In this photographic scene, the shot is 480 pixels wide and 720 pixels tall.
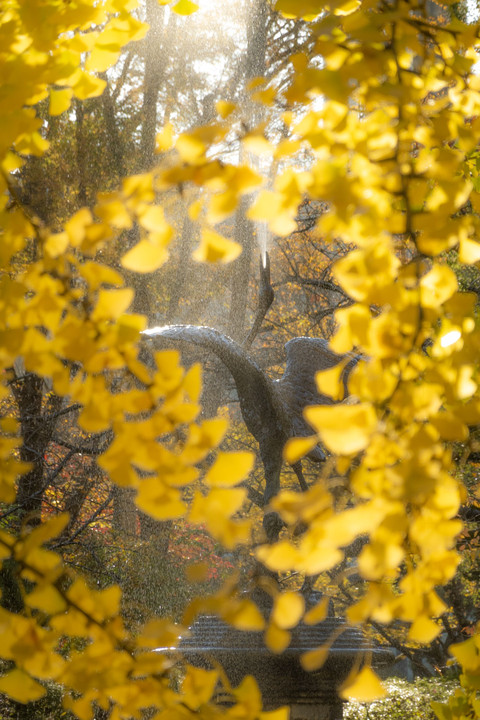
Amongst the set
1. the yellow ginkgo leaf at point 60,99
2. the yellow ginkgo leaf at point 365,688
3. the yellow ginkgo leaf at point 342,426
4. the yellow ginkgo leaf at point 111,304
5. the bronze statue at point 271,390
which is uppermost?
the bronze statue at point 271,390

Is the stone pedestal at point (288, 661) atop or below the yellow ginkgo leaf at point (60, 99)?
below

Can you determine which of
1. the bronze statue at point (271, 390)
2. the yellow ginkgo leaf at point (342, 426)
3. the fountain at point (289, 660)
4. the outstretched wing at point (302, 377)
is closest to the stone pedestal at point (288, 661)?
the fountain at point (289, 660)

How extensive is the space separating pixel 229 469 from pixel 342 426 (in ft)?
0.39

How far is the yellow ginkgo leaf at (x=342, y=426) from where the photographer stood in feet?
2.07

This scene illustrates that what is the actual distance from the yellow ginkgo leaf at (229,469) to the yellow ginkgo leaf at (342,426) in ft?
0.26

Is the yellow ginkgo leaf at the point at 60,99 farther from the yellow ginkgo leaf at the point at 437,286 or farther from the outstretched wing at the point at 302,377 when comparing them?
the outstretched wing at the point at 302,377

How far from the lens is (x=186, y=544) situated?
9102mm

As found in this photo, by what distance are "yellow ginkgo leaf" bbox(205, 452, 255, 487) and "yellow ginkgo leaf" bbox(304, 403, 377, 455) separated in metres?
0.08

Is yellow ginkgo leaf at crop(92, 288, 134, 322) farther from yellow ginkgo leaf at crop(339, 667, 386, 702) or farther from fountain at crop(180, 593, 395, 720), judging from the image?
fountain at crop(180, 593, 395, 720)

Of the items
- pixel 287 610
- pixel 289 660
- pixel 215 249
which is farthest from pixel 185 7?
pixel 289 660

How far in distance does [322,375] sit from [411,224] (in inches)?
7.5

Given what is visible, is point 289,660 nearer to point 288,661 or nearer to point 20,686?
point 288,661

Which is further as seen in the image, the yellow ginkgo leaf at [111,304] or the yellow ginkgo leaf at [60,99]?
the yellow ginkgo leaf at [60,99]

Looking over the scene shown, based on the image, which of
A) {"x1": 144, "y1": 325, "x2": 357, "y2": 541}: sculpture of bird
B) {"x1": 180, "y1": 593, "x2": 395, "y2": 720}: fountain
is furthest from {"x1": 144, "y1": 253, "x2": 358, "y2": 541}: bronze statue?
{"x1": 180, "y1": 593, "x2": 395, "y2": 720}: fountain
